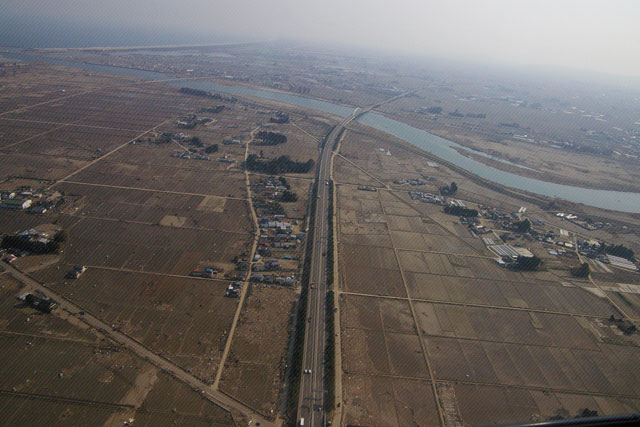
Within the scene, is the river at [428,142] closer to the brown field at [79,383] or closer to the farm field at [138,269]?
the farm field at [138,269]

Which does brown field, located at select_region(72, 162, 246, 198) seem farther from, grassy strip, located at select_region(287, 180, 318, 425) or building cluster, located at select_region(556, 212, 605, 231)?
building cluster, located at select_region(556, 212, 605, 231)

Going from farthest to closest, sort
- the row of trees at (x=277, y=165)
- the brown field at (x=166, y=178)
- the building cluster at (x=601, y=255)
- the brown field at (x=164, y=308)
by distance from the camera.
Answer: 1. the row of trees at (x=277, y=165)
2. the brown field at (x=166, y=178)
3. the building cluster at (x=601, y=255)
4. the brown field at (x=164, y=308)

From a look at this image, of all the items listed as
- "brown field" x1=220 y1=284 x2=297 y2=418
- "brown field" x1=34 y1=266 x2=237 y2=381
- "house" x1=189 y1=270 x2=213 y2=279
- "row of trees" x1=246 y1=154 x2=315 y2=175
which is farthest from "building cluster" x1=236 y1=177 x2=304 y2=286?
"row of trees" x1=246 y1=154 x2=315 y2=175

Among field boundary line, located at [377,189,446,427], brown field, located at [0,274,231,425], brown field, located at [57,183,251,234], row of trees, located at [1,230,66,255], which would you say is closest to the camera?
brown field, located at [0,274,231,425]

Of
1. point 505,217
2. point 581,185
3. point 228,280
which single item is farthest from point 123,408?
point 581,185

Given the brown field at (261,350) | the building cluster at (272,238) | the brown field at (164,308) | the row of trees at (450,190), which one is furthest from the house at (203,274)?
the row of trees at (450,190)

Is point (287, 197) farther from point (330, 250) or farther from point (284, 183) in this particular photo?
point (330, 250)
